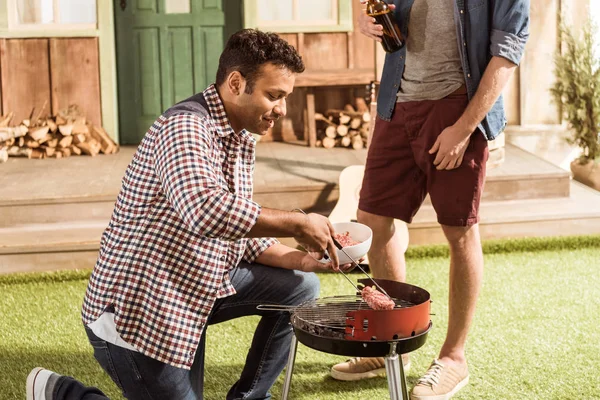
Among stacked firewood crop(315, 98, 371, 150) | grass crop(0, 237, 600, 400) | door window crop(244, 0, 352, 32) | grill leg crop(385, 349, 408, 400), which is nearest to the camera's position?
grill leg crop(385, 349, 408, 400)

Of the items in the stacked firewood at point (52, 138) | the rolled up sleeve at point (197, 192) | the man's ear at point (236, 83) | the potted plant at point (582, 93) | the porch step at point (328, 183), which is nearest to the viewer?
the rolled up sleeve at point (197, 192)

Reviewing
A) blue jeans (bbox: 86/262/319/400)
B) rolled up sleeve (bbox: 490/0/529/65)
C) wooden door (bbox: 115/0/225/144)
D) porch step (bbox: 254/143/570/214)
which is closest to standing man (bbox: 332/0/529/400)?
rolled up sleeve (bbox: 490/0/529/65)

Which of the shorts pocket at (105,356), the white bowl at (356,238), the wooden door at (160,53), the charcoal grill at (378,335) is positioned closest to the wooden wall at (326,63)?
the wooden door at (160,53)

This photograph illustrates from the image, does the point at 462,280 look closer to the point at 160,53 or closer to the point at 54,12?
the point at 160,53

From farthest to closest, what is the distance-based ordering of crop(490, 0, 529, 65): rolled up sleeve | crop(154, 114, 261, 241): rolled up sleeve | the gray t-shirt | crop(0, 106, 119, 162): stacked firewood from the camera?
1. crop(0, 106, 119, 162): stacked firewood
2. the gray t-shirt
3. crop(490, 0, 529, 65): rolled up sleeve
4. crop(154, 114, 261, 241): rolled up sleeve

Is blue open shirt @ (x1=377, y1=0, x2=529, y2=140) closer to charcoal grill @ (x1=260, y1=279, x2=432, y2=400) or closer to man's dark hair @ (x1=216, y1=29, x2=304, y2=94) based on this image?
man's dark hair @ (x1=216, y1=29, x2=304, y2=94)

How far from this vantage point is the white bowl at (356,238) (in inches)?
99.3

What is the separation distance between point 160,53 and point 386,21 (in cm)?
377

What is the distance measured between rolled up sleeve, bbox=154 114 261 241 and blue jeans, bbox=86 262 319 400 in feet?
1.54

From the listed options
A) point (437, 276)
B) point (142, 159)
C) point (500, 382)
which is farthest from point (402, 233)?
point (142, 159)

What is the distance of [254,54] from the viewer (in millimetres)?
2475

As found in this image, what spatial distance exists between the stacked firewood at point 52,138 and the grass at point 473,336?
1740 millimetres

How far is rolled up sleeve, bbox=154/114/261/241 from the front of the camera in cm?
227

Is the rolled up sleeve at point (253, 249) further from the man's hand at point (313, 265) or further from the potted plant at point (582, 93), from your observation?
the potted plant at point (582, 93)
